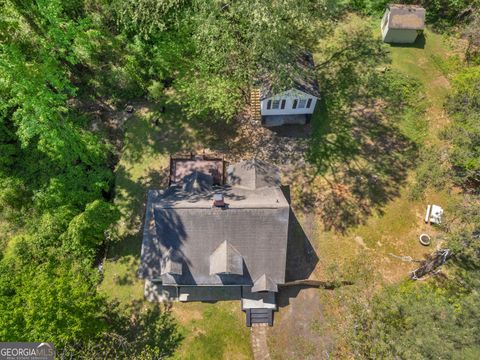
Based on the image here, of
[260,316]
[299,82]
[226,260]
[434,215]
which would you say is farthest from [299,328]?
[299,82]

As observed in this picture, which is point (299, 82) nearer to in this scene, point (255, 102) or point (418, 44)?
point (255, 102)

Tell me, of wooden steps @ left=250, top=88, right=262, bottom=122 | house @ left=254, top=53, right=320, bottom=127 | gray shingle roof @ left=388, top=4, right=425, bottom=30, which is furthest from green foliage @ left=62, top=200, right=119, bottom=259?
gray shingle roof @ left=388, top=4, right=425, bottom=30

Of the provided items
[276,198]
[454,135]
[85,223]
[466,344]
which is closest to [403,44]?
[454,135]

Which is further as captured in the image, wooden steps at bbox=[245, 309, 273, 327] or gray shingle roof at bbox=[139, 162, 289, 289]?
wooden steps at bbox=[245, 309, 273, 327]

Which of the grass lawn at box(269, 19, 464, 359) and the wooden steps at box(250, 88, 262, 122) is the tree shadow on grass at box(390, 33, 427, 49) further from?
the wooden steps at box(250, 88, 262, 122)

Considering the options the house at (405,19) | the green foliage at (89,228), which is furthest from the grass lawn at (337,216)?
the green foliage at (89,228)
